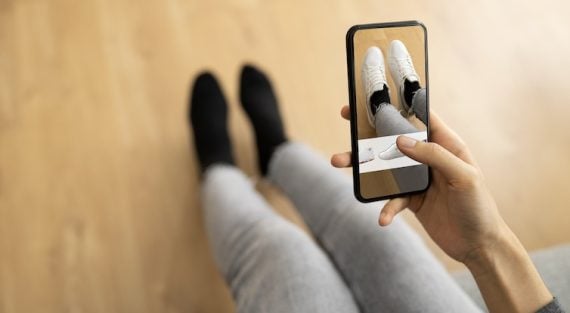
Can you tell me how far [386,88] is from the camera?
0.36 metres

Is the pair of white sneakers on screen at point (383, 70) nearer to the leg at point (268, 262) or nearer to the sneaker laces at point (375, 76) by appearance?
the sneaker laces at point (375, 76)

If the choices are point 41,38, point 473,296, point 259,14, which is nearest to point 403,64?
point 473,296

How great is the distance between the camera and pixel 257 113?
32.5 inches

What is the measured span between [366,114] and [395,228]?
0.20m

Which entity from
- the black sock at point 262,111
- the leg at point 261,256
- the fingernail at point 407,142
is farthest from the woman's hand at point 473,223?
Result: the black sock at point 262,111

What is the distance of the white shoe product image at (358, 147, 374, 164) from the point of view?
0.39 metres

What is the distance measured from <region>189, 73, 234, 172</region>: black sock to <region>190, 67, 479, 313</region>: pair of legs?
61mm

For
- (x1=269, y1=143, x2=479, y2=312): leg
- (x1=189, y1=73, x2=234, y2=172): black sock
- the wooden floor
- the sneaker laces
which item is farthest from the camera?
(x1=189, y1=73, x2=234, y2=172): black sock

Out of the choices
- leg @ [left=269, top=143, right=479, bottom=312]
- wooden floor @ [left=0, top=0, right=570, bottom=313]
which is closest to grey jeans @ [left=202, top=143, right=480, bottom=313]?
leg @ [left=269, top=143, right=479, bottom=312]

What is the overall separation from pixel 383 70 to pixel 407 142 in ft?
0.22

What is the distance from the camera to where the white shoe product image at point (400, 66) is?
36 centimetres

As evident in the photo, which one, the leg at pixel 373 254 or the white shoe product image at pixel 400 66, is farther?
the leg at pixel 373 254

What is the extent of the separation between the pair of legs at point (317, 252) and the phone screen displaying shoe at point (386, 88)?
0.50 feet

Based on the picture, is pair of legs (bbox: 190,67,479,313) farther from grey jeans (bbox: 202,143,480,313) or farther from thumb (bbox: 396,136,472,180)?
thumb (bbox: 396,136,472,180)
